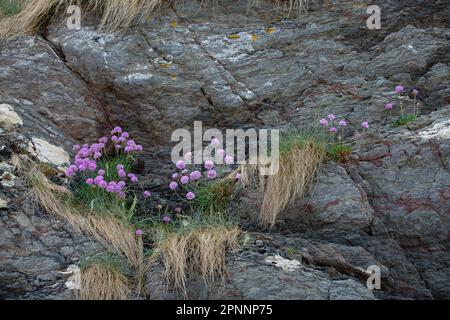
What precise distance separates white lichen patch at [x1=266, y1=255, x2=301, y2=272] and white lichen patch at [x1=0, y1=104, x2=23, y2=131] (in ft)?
7.48

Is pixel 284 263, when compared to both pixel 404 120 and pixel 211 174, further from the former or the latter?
pixel 404 120

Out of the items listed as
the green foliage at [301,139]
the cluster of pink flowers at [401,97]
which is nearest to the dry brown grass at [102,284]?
the green foliage at [301,139]

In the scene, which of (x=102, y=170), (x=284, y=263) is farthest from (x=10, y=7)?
(x=284, y=263)

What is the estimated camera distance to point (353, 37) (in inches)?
239

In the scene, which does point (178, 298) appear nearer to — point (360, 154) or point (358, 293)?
point (358, 293)

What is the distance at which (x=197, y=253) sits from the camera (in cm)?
433

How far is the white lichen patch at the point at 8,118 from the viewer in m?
5.19

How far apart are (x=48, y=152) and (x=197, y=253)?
5.20ft

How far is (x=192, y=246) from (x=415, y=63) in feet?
8.61

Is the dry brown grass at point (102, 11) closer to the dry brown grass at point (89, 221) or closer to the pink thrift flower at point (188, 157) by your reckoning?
the pink thrift flower at point (188, 157)

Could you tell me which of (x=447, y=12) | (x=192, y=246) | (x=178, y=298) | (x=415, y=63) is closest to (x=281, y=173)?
(x=192, y=246)

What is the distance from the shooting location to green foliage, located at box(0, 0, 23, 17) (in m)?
6.46

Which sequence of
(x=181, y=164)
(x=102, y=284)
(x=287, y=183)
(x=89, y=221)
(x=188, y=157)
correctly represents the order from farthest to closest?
(x=188, y=157) → (x=181, y=164) → (x=287, y=183) → (x=89, y=221) → (x=102, y=284)

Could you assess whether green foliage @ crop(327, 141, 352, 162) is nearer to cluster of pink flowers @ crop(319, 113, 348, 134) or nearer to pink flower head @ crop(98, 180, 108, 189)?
cluster of pink flowers @ crop(319, 113, 348, 134)
